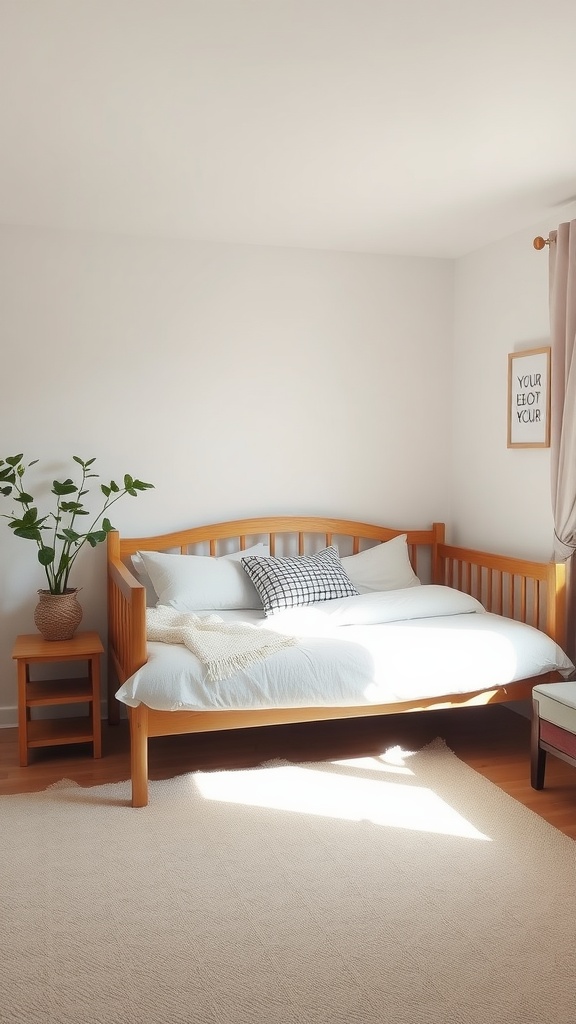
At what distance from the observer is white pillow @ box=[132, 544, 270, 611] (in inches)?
144

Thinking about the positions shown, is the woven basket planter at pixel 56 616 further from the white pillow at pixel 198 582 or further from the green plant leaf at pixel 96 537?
the white pillow at pixel 198 582

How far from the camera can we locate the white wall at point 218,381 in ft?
12.7

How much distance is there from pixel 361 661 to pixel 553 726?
2.35ft

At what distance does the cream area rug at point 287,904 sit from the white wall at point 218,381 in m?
1.44

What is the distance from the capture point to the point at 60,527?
391 centimetres

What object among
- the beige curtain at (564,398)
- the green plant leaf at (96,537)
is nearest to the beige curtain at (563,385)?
the beige curtain at (564,398)

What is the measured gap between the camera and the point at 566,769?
3266mm

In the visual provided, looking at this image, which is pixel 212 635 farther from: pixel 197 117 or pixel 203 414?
pixel 197 117

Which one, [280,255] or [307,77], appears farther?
[280,255]

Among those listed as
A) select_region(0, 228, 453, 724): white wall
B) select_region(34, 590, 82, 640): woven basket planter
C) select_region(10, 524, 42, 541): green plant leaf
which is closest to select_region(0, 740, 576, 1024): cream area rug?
select_region(34, 590, 82, 640): woven basket planter

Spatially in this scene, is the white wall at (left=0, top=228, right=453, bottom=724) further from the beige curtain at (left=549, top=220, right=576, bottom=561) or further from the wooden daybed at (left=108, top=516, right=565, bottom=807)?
the beige curtain at (left=549, top=220, right=576, bottom=561)

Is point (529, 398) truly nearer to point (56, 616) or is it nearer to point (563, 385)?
point (563, 385)

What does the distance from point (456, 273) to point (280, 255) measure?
0.99m

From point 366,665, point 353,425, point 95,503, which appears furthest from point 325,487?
point 366,665
